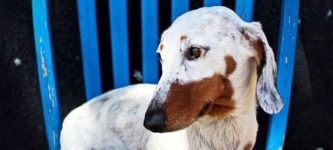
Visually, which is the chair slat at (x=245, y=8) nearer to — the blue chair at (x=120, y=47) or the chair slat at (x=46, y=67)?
the blue chair at (x=120, y=47)

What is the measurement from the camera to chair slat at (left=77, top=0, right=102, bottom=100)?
7.59ft

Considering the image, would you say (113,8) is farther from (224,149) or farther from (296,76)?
(296,76)

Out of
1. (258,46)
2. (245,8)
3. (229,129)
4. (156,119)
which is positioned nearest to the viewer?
(156,119)

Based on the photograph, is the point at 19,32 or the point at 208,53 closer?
the point at 208,53

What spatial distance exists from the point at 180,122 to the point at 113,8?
65 centimetres

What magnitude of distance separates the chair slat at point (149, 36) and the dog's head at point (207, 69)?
0.40 meters

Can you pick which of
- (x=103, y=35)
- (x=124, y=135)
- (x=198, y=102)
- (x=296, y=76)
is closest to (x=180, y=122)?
(x=198, y=102)

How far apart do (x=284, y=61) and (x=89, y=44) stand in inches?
27.1

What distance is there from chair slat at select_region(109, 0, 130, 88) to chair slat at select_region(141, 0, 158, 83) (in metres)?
0.06

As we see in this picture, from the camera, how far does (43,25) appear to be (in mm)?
2260

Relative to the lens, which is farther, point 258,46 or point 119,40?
point 119,40

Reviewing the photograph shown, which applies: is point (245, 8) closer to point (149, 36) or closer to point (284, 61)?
point (284, 61)

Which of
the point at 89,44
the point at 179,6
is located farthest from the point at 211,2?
the point at 89,44

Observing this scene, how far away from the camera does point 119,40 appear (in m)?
2.36
